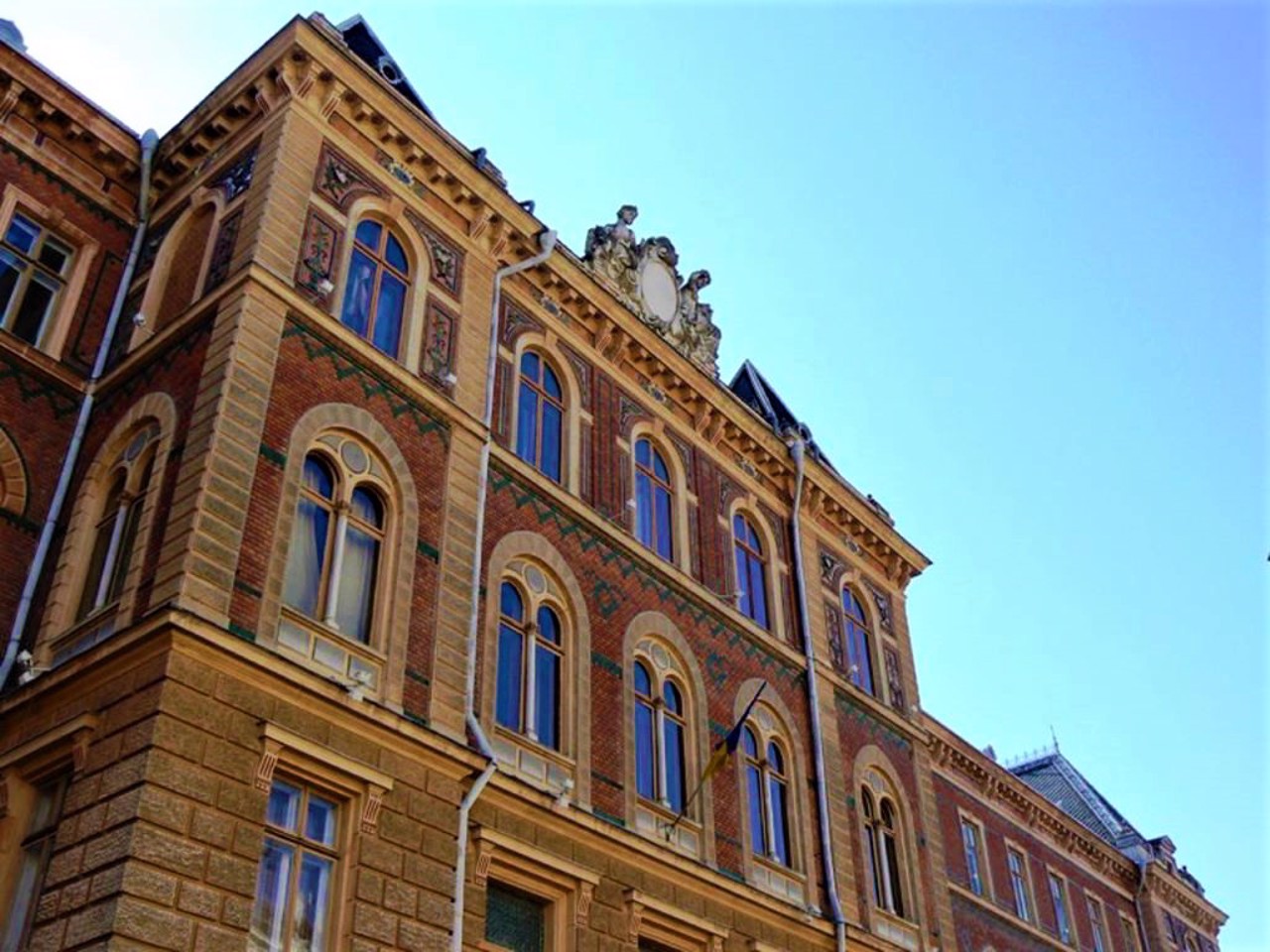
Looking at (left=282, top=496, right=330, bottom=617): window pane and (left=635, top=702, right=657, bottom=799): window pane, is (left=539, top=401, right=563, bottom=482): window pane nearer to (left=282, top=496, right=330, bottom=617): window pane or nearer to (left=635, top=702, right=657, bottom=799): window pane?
(left=635, top=702, right=657, bottom=799): window pane

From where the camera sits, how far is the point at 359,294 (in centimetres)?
1869

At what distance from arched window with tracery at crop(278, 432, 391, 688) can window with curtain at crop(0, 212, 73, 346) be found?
Answer: 4.71m

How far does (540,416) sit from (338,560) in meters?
5.80

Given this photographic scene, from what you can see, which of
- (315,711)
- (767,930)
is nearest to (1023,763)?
(767,930)

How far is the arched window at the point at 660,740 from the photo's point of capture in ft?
66.0

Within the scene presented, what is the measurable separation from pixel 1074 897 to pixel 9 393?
2950 cm

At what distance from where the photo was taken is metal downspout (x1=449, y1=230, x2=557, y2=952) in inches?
618

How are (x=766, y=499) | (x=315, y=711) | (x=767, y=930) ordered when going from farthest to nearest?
(x=766, y=499) < (x=767, y=930) < (x=315, y=711)

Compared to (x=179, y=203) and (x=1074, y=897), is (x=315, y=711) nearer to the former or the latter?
(x=179, y=203)

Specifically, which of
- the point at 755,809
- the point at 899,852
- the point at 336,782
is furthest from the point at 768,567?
the point at 336,782

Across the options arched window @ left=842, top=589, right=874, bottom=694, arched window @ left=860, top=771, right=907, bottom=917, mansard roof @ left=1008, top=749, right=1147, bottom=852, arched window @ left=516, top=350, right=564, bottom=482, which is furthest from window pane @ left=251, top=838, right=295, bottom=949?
mansard roof @ left=1008, top=749, right=1147, bottom=852

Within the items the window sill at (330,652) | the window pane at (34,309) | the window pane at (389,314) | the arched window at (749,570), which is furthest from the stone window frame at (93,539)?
the arched window at (749,570)

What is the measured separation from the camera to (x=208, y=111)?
19609 millimetres

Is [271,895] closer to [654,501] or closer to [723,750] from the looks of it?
[723,750]
